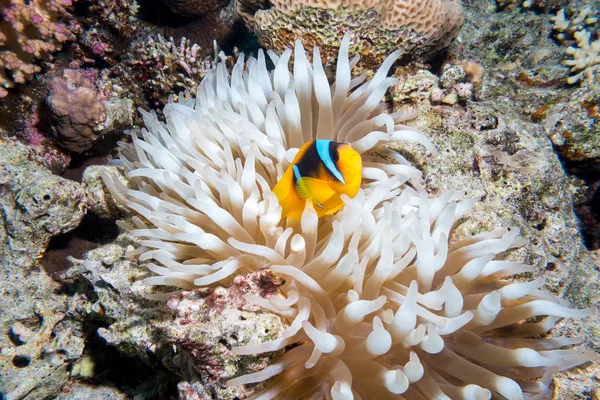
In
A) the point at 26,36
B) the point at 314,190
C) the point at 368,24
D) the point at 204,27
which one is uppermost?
the point at 204,27

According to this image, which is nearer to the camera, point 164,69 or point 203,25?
point 164,69

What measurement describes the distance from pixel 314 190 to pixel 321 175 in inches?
3.6

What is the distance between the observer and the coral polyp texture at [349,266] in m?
1.66

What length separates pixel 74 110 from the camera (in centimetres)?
313

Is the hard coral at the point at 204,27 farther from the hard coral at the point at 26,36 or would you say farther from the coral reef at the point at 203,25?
the hard coral at the point at 26,36

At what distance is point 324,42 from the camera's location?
342 centimetres

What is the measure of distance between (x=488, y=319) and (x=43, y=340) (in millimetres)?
3173

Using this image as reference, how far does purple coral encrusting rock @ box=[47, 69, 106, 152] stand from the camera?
3.10 meters

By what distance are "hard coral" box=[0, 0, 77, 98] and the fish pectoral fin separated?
114 inches

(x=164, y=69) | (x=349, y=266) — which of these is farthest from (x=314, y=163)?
(x=164, y=69)

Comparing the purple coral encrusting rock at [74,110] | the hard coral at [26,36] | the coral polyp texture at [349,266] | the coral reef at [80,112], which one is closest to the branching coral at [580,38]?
the coral polyp texture at [349,266]

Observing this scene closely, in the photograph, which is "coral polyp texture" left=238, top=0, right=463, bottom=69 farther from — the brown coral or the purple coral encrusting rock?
the brown coral

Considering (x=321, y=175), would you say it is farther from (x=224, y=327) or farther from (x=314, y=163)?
(x=224, y=327)

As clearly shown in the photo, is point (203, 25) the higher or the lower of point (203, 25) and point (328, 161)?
the higher
